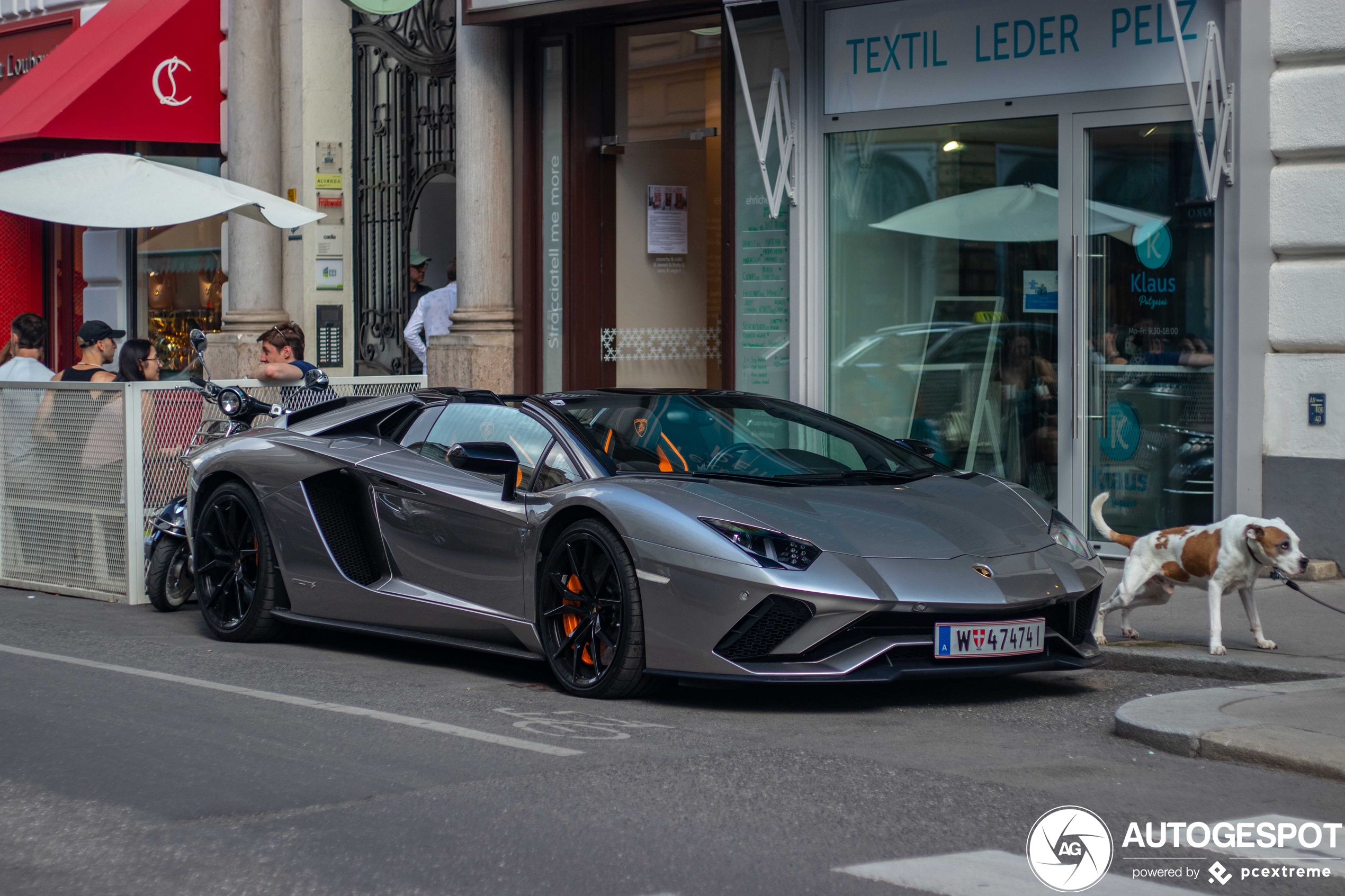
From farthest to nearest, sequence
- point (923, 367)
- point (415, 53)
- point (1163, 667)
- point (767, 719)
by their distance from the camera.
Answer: point (415, 53)
point (923, 367)
point (1163, 667)
point (767, 719)

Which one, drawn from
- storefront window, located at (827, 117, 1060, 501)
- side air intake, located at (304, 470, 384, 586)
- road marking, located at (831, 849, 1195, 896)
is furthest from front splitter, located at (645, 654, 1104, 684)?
storefront window, located at (827, 117, 1060, 501)

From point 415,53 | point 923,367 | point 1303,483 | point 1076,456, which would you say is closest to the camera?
point 1303,483

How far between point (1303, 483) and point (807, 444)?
12.2 ft

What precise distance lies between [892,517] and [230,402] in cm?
456

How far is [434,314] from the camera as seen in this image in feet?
49.6

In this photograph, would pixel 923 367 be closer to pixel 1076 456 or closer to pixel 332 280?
pixel 1076 456

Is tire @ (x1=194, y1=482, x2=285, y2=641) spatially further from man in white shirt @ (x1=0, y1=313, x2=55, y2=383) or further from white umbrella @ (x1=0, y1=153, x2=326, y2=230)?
man in white shirt @ (x1=0, y1=313, x2=55, y2=383)

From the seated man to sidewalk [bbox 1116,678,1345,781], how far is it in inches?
234

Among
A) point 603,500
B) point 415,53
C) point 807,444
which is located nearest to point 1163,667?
point 807,444

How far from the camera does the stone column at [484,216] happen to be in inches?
559

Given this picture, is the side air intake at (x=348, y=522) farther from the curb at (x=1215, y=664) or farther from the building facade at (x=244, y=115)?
the building facade at (x=244, y=115)

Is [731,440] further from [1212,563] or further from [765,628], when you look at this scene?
[1212,563]

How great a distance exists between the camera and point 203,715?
6.23 meters

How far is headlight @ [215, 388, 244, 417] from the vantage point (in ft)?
30.5
